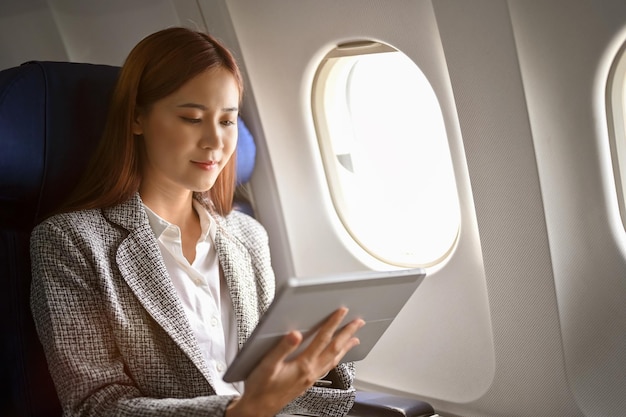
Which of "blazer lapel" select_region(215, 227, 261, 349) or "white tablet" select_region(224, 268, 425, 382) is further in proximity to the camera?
"blazer lapel" select_region(215, 227, 261, 349)

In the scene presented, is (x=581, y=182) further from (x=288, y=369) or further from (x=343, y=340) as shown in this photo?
(x=288, y=369)

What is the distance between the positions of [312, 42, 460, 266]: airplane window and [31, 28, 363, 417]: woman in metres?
0.81

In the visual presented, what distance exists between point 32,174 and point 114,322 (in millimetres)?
455

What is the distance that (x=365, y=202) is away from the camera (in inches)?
138

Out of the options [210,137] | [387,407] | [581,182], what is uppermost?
[210,137]

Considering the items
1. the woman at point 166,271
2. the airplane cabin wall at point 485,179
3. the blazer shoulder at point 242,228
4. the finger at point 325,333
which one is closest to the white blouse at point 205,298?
the woman at point 166,271

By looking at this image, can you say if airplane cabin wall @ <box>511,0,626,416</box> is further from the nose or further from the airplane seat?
the nose

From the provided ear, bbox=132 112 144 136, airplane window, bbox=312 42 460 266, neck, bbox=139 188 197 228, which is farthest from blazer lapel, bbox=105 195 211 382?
airplane window, bbox=312 42 460 266

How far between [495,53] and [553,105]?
0.22m

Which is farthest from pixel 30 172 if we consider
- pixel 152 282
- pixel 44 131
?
pixel 152 282

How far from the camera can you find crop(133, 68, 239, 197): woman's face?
7.74ft

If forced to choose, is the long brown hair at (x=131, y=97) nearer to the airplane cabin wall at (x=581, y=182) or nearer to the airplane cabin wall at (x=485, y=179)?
the airplane cabin wall at (x=485, y=179)

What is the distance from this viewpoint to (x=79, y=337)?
2.12 m

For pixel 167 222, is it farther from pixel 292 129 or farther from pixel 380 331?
pixel 292 129
